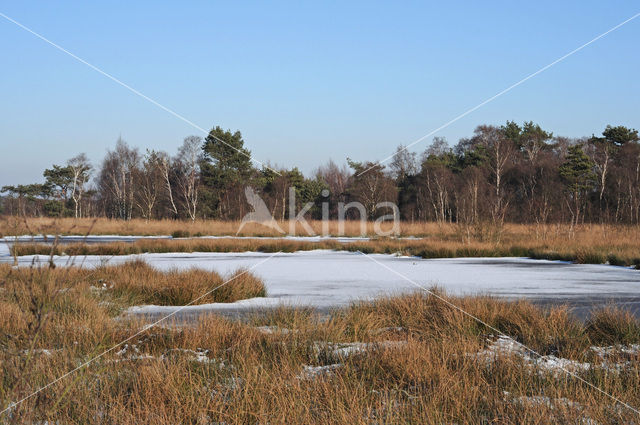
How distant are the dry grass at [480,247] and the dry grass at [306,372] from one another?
10.5 meters

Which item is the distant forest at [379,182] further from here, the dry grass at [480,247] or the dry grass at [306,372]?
the dry grass at [306,372]

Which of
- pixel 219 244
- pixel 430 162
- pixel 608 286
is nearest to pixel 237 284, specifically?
pixel 608 286

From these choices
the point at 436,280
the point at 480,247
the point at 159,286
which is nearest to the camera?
the point at 159,286

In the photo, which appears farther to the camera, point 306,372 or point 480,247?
point 480,247

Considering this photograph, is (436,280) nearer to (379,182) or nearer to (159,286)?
(159,286)

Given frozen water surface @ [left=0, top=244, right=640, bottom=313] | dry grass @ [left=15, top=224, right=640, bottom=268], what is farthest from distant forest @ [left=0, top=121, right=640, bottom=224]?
frozen water surface @ [left=0, top=244, right=640, bottom=313]

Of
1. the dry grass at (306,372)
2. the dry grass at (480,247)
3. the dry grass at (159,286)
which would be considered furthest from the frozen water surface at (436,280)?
the dry grass at (306,372)

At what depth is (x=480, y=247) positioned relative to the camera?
57.9ft

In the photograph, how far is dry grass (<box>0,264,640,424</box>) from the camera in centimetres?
326

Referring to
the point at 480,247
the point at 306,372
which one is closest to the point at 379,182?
the point at 480,247

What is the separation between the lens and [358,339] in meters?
5.44

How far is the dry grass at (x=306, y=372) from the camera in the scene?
3264mm

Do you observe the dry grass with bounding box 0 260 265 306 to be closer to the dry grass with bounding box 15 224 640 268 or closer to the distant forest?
the dry grass with bounding box 15 224 640 268

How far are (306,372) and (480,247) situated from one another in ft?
47.5
